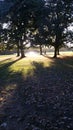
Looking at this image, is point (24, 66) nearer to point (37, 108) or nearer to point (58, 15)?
point (37, 108)

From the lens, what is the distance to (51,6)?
149 feet

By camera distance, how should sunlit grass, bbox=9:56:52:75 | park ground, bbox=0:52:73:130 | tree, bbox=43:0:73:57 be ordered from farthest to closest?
tree, bbox=43:0:73:57 → sunlit grass, bbox=9:56:52:75 → park ground, bbox=0:52:73:130

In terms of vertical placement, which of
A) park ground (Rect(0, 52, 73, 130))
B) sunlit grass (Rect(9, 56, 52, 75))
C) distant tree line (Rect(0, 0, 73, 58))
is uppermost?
distant tree line (Rect(0, 0, 73, 58))

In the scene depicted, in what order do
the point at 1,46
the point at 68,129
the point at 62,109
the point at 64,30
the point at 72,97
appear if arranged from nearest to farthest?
the point at 68,129 < the point at 62,109 < the point at 72,97 < the point at 64,30 < the point at 1,46

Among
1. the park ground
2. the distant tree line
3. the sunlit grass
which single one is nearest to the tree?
the distant tree line

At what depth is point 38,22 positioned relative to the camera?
4512 cm

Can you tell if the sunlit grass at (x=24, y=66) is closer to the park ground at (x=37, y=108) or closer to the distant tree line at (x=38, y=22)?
the park ground at (x=37, y=108)

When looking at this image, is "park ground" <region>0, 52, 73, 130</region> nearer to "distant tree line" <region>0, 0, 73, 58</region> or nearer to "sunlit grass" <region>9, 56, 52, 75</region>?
"sunlit grass" <region>9, 56, 52, 75</region>

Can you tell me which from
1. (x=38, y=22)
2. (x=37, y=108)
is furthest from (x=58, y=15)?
(x=37, y=108)

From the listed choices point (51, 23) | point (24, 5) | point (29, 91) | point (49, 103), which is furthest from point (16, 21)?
point (49, 103)

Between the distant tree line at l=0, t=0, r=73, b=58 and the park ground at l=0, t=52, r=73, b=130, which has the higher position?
the distant tree line at l=0, t=0, r=73, b=58

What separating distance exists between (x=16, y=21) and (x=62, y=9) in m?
8.57

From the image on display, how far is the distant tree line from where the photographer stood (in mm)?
44312

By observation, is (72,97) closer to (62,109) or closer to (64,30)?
(62,109)
